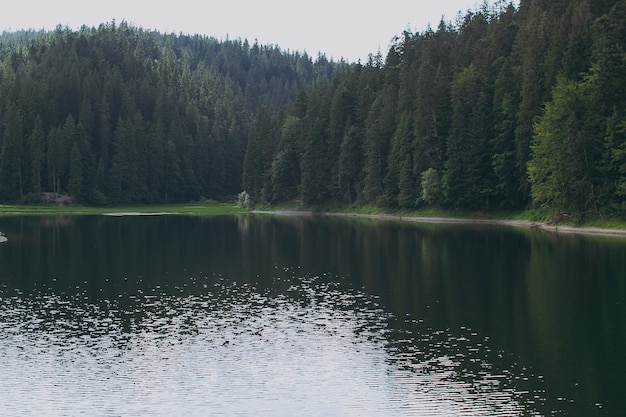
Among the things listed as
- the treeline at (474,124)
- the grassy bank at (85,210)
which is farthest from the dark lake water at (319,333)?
the grassy bank at (85,210)

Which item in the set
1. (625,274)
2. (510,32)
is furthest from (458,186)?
(625,274)

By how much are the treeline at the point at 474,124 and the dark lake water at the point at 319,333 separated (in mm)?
21368

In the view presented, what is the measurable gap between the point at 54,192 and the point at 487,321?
538 ft

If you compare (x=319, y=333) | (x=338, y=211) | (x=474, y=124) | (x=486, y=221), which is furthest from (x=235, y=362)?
(x=338, y=211)

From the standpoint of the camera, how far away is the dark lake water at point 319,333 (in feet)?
93.2

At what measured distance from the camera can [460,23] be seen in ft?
638

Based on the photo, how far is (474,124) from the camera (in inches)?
4815

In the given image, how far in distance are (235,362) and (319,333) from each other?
6.80 m

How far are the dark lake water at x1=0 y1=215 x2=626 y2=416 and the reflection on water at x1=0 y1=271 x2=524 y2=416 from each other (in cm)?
10

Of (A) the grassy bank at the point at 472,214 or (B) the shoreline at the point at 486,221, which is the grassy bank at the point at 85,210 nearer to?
(B) the shoreline at the point at 486,221

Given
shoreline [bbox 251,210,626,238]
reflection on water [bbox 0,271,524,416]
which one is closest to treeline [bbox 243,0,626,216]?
shoreline [bbox 251,210,626,238]

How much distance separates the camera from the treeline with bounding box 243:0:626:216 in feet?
306

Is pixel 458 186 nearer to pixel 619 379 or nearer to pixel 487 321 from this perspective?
pixel 487 321

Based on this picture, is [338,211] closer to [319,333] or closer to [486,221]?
[486,221]
